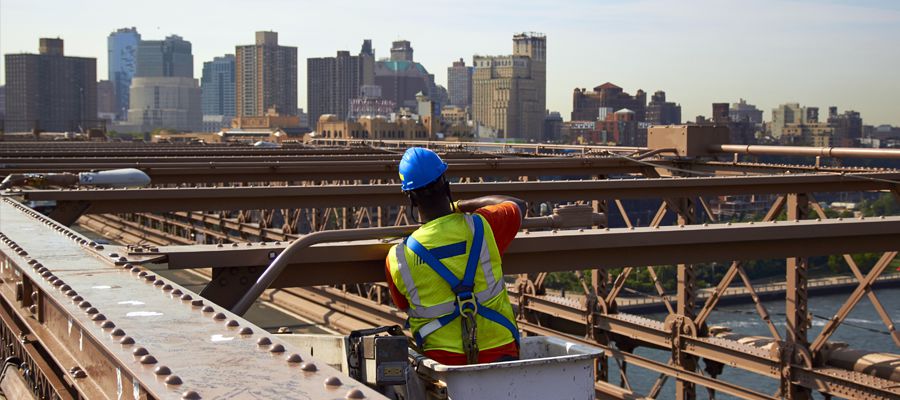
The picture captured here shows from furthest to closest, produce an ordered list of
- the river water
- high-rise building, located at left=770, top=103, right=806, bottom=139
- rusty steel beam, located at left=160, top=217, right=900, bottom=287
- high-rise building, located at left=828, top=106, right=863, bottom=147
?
high-rise building, located at left=770, top=103, right=806, bottom=139
high-rise building, located at left=828, top=106, right=863, bottom=147
the river water
rusty steel beam, located at left=160, top=217, right=900, bottom=287

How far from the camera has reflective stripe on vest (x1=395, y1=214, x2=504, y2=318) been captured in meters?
5.92

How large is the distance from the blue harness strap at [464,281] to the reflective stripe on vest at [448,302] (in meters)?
0.02

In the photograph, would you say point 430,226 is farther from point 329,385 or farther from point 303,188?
point 303,188

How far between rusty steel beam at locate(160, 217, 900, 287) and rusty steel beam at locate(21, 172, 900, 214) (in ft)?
14.4

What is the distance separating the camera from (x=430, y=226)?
19.7 feet

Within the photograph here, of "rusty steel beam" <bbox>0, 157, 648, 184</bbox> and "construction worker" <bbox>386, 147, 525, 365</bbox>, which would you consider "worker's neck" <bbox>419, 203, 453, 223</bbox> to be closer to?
"construction worker" <bbox>386, 147, 525, 365</bbox>

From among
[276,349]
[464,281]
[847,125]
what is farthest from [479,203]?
[847,125]

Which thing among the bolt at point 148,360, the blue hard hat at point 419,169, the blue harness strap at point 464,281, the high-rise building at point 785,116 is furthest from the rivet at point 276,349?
the high-rise building at point 785,116

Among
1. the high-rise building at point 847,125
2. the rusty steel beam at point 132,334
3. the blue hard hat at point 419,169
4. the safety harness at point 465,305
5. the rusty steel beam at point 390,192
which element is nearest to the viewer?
the rusty steel beam at point 132,334

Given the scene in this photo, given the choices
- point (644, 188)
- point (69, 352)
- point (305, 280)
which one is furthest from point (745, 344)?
point (69, 352)

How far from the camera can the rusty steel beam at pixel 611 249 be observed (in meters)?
7.25

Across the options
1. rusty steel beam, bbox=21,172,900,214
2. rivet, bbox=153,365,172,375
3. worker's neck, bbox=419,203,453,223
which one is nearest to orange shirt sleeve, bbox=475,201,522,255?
worker's neck, bbox=419,203,453,223

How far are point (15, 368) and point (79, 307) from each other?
7.95ft

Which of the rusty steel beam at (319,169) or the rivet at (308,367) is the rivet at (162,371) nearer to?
the rivet at (308,367)
